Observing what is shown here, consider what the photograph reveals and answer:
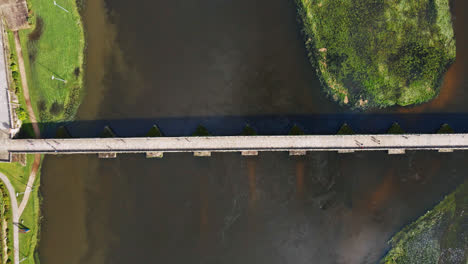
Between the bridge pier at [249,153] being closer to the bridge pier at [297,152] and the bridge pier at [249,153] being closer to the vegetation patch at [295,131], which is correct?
the bridge pier at [297,152]

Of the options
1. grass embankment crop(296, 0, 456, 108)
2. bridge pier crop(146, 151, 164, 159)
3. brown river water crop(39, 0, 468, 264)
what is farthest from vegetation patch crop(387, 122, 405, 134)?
bridge pier crop(146, 151, 164, 159)

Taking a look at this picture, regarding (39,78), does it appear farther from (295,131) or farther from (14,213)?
(295,131)

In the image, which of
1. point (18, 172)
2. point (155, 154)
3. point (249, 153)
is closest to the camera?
point (249, 153)

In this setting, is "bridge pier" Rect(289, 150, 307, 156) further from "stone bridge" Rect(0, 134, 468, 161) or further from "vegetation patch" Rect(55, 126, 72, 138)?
"vegetation patch" Rect(55, 126, 72, 138)

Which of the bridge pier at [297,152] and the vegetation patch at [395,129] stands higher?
the vegetation patch at [395,129]

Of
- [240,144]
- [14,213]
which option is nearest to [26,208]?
[14,213]

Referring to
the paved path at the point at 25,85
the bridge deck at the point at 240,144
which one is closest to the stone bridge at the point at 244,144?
the bridge deck at the point at 240,144
